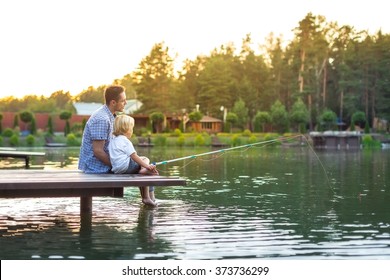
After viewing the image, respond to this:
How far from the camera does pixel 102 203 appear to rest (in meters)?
11.1

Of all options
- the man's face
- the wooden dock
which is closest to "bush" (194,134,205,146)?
the man's face

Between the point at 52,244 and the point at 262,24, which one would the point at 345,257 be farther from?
the point at 262,24

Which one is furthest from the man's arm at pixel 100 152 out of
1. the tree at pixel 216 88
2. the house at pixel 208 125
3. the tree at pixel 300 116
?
the tree at pixel 216 88

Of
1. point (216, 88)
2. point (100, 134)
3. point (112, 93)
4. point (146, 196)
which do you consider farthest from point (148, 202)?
point (216, 88)

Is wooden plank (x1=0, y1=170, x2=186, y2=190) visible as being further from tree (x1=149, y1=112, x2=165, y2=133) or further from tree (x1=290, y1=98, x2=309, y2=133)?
tree (x1=149, y1=112, x2=165, y2=133)

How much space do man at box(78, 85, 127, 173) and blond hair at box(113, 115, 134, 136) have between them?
118mm

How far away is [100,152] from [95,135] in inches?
9.4

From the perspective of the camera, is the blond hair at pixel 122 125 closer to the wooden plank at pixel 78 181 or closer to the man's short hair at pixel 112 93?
the man's short hair at pixel 112 93

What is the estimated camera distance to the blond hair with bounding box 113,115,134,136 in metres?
9.21

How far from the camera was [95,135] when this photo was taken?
9203mm

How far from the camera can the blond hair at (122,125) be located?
9211mm

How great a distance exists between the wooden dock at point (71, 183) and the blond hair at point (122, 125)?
29.7 inches

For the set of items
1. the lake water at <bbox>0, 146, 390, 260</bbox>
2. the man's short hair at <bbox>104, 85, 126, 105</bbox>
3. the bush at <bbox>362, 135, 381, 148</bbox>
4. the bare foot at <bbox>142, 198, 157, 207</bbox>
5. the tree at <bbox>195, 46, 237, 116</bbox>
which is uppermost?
the tree at <bbox>195, 46, 237, 116</bbox>
